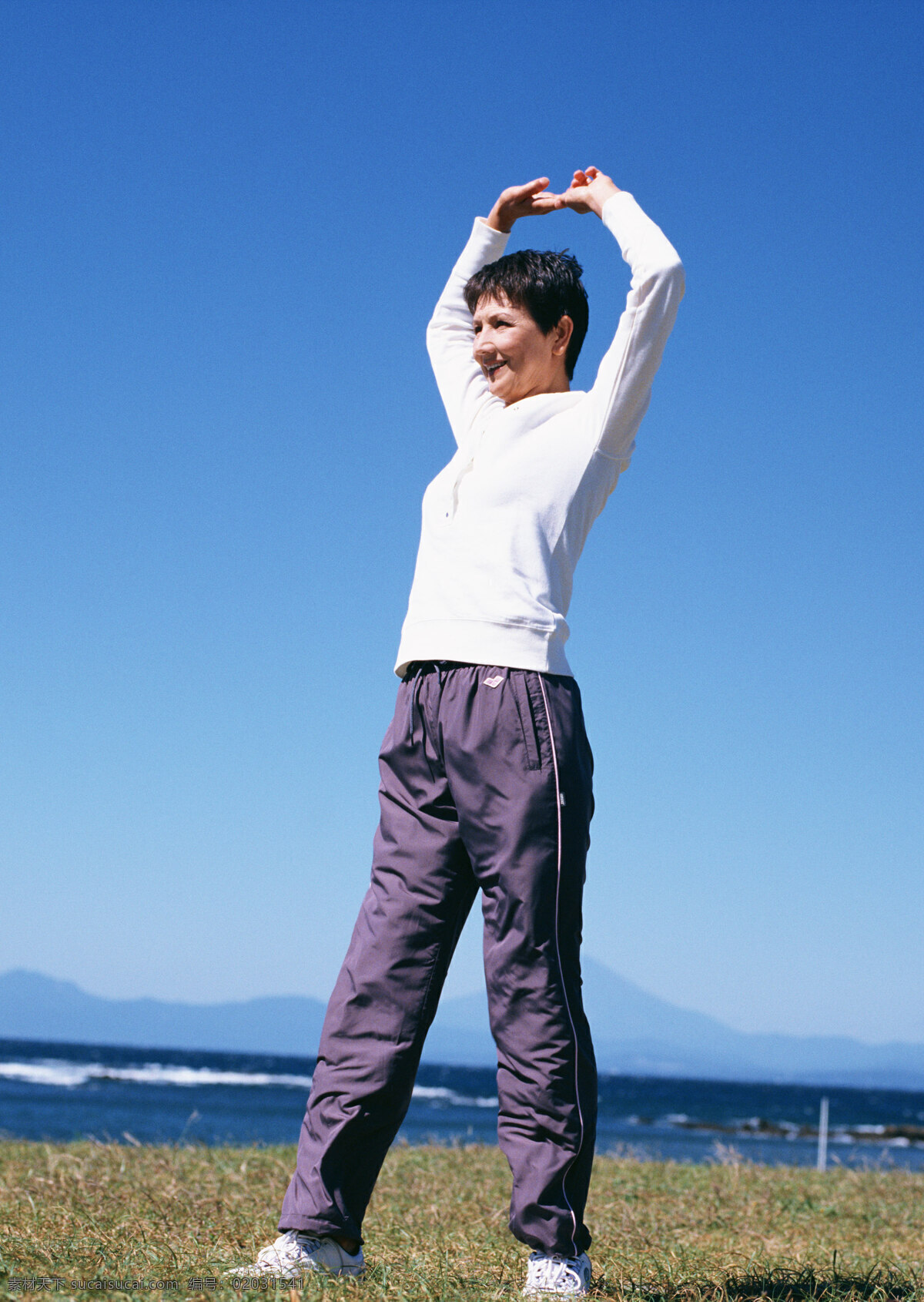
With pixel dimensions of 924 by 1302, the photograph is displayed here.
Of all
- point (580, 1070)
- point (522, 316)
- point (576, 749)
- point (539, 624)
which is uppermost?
point (522, 316)

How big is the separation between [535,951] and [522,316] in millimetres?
1364

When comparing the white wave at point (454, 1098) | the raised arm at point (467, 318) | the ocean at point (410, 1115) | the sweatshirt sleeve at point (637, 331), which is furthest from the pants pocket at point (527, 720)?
the white wave at point (454, 1098)

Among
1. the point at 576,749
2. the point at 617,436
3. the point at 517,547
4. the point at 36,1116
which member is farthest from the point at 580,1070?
the point at 36,1116

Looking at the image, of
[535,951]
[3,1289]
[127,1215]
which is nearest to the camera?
[3,1289]

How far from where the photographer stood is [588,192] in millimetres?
2451

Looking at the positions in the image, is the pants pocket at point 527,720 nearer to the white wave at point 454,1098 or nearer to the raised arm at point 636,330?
the raised arm at point 636,330

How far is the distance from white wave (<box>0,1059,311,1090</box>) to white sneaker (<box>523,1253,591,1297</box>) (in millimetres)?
35675

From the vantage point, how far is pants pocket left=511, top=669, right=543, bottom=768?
2066mm

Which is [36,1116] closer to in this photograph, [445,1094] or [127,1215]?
[127,1215]

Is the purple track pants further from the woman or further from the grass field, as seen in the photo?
the grass field

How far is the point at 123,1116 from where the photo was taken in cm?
2269

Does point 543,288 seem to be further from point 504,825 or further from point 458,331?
point 504,825

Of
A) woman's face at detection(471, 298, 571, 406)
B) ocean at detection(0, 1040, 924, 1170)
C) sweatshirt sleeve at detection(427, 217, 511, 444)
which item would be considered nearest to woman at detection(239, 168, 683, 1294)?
woman's face at detection(471, 298, 571, 406)

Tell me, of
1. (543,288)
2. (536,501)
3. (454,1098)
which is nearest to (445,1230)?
(536,501)
